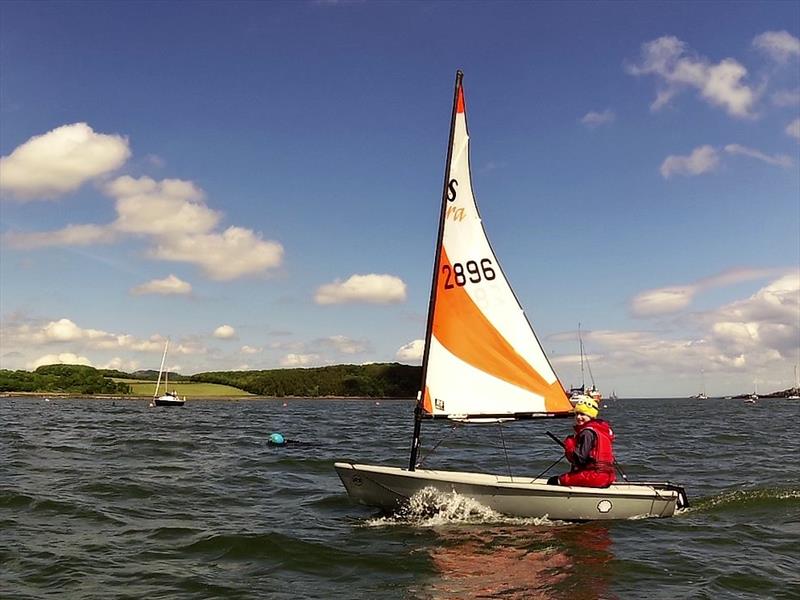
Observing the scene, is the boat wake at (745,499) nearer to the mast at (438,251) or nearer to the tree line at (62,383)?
the mast at (438,251)

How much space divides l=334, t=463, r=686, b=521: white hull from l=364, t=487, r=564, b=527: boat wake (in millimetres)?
104

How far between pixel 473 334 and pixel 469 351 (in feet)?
1.29

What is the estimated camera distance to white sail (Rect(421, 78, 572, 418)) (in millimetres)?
15070

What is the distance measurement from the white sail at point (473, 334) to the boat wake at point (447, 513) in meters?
1.78

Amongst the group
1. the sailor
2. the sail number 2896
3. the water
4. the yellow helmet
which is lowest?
the water

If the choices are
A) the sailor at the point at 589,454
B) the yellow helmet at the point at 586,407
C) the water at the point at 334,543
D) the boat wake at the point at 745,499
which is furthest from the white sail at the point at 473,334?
the boat wake at the point at 745,499

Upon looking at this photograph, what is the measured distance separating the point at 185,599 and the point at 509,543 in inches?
241

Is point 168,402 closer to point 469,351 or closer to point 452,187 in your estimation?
point 469,351

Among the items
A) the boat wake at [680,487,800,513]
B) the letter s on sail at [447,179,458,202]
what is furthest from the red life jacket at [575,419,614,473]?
the letter s on sail at [447,179,458,202]

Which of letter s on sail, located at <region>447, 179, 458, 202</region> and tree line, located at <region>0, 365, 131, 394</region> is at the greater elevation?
letter s on sail, located at <region>447, 179, 458, 202</region>

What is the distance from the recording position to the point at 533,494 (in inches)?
555

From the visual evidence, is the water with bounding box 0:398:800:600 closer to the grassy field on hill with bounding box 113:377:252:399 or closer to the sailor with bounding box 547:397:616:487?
the sailor with bounding box 547:397:616:487

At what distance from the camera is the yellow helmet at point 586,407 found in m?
14.6

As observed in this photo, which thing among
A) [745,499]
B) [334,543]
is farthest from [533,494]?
[745,499]
